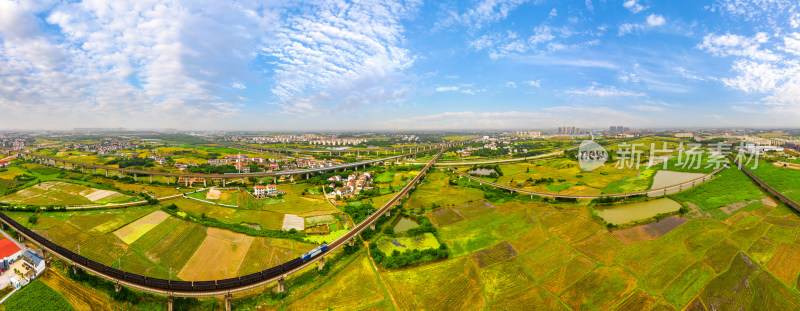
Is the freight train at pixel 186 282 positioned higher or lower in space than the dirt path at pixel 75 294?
higher

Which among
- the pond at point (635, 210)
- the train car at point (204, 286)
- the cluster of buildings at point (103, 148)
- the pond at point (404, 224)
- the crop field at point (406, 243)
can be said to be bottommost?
the crop field at point (406, 243)

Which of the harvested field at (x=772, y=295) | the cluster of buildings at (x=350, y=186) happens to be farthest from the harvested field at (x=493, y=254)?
the cluster of buildings at (x=350, y=186)

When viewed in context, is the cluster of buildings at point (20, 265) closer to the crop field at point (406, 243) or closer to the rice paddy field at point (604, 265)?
the rice paddy field at point (604, 265)

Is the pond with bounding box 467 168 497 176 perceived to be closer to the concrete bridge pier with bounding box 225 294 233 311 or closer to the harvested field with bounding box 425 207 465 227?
the harvested field with bounding box 425 207 465 227

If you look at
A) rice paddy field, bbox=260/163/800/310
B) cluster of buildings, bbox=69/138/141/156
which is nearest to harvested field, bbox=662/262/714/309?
rice paddy field, bbox=260/163/800/310

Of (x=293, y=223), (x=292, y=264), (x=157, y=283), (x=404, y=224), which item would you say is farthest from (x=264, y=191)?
(x=292, y=264)

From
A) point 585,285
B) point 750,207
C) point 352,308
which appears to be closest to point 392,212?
point 352,308
